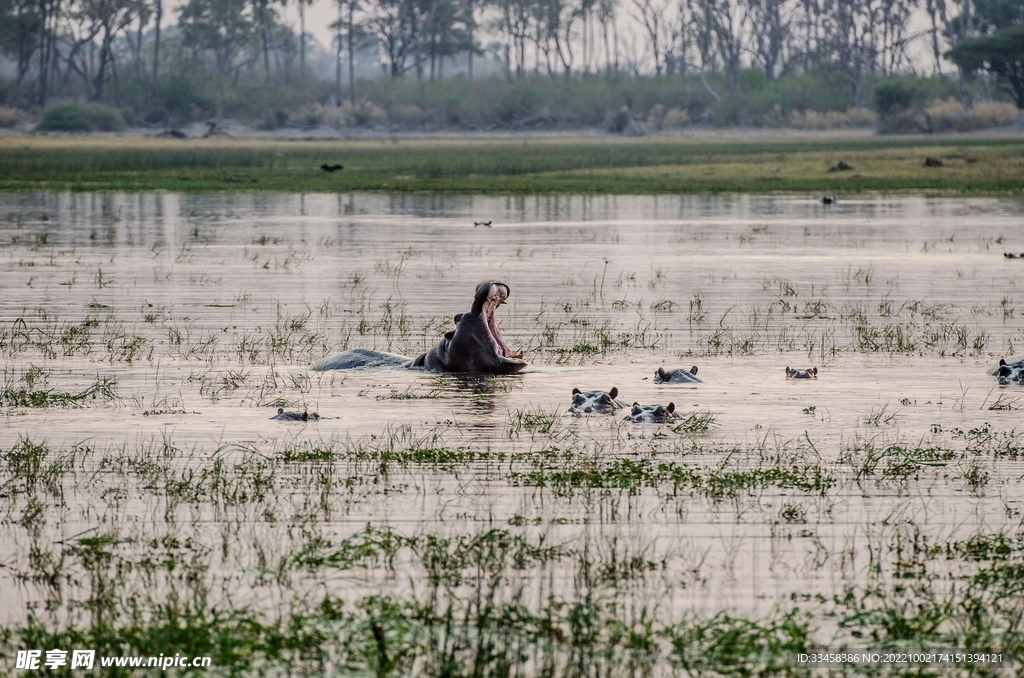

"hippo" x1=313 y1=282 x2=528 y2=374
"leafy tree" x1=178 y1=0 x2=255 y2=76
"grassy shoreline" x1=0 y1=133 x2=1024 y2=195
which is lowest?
"hippo" x1=313 y1=282 x2=528 y2=374

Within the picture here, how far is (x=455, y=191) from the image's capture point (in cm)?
4219

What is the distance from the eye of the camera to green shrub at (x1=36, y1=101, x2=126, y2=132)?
81.2 metres

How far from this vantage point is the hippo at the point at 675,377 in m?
11.5

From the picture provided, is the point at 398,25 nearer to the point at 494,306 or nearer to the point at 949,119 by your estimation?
the point at 949,119

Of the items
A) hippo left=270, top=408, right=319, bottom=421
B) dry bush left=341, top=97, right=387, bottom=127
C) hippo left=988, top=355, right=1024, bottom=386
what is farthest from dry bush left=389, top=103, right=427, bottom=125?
hippo left=270, top=408, right=319, bottom=421

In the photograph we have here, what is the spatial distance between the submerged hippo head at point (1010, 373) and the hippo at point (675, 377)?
2.39 meters

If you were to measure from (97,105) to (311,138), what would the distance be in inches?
503

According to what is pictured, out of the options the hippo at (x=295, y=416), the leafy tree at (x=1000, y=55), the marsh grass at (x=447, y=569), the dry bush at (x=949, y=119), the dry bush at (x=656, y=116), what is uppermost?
the leafy tree at (x=1000, y=55)

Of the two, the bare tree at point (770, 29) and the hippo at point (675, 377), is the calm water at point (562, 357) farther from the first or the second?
the bare tree at point (770, 29)

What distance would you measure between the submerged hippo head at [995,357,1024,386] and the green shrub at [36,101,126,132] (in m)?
75.8

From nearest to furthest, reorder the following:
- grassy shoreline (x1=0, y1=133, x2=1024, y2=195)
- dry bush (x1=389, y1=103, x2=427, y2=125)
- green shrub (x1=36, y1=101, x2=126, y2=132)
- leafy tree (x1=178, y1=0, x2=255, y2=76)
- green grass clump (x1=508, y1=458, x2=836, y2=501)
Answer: green grass clump (x1=508, y1=458, x2=836, y2=501) < grassy shoreline (x1=0, y1=133, x2=1024, y2=195) < green shrub (x1=36, y1=101, x2=126, y2=132) < dry bush (x1=389, y1=103, x2=427, y2=125) < leafy tree (x1=178, y1=0, x2=255, y2=76)

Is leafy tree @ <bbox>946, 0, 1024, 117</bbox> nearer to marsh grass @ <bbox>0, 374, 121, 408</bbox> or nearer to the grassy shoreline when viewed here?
the grassy shoreline

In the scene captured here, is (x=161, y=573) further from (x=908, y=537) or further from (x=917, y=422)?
(x=917, y=422)

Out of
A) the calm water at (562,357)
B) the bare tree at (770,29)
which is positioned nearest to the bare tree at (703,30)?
the bare tree at (770,29)
